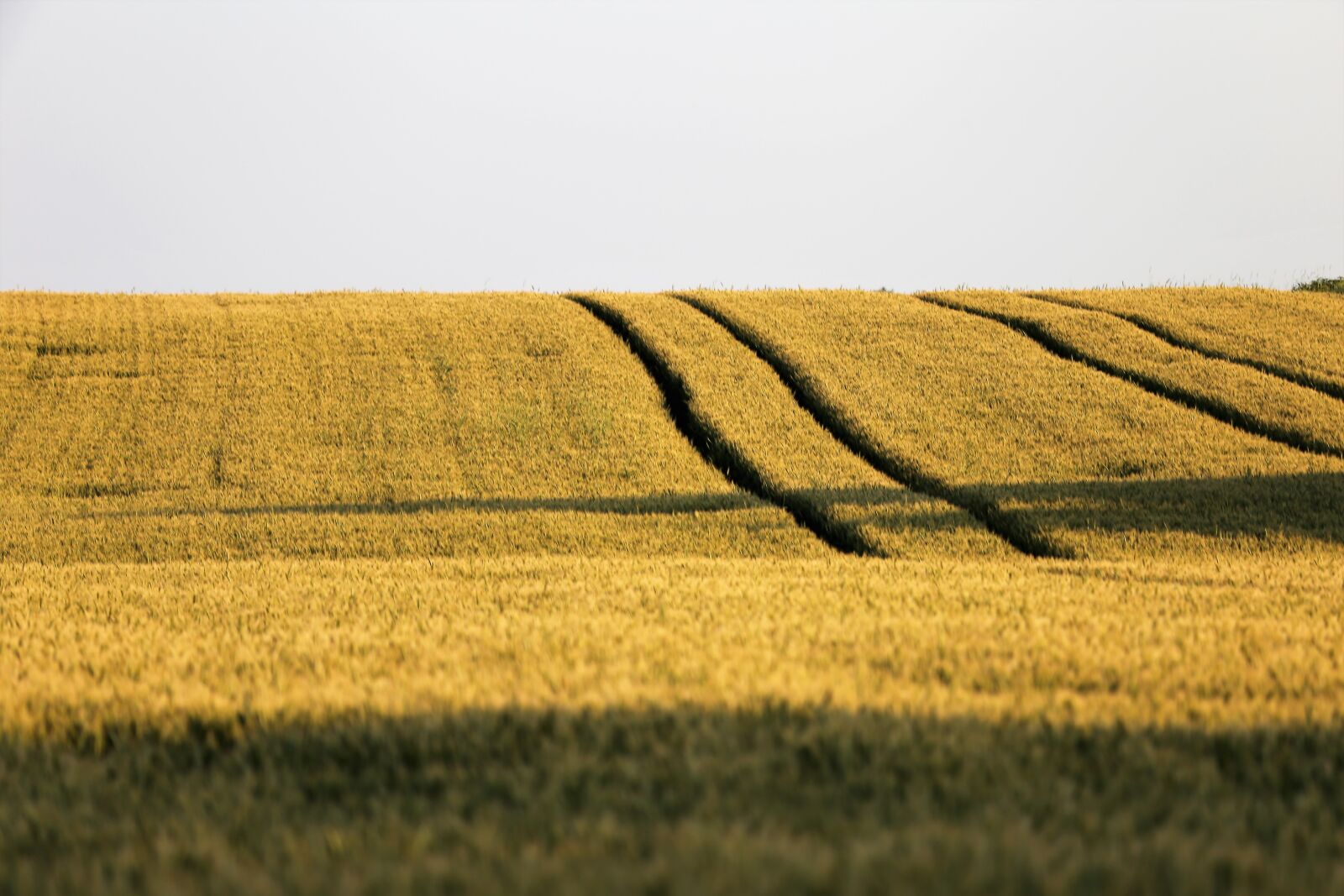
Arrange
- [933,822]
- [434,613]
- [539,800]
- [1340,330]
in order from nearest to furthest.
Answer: [933,822] < [539,800] < [434,613] < [1340,330]

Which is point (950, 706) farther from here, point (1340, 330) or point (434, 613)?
point (1340, 330)

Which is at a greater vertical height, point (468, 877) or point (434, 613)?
point (468, 877)

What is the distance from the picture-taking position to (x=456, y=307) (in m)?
36.8

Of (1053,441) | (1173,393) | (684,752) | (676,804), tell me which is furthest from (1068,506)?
(676,804)

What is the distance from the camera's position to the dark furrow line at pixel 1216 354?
91.3ft

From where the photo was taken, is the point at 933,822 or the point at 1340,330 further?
the point at 1340,330

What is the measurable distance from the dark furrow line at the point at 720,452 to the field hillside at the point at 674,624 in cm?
10

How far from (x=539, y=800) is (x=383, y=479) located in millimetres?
18925

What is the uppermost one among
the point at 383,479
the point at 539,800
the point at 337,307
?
the point at 337,307

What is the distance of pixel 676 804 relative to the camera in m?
3.82

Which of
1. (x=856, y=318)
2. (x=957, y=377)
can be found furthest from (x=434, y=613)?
(x=856, y=318)

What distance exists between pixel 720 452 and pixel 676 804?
19.8 metres

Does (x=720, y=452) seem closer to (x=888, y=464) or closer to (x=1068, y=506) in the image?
(x=888, y=464)

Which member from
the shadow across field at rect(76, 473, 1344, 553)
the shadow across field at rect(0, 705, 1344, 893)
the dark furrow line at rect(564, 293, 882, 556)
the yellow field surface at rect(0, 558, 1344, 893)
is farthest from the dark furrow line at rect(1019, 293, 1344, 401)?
the shadow across field at rect(0, 705, 1344, 893)
